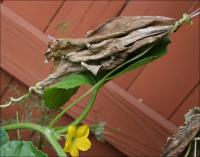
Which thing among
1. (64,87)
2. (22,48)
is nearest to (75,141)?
(64,87)

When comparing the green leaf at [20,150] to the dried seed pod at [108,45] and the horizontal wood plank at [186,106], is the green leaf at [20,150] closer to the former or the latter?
the dried seed pod at [108,45]

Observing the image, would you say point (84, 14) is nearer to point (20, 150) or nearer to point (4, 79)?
point (4, 79)

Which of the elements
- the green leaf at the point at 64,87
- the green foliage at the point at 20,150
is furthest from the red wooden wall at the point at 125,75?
the green foliage at the point at 20,150

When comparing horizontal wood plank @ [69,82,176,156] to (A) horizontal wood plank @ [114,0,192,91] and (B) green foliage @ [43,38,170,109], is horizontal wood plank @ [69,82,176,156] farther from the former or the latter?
(B) green foliage @ [43,38,170,109]

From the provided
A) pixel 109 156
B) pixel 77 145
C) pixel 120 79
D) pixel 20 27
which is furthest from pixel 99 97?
pixel 77 145

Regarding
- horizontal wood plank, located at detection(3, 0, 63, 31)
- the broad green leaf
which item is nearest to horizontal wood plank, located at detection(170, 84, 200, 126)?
horizontal wood plank, located at detection(3, 0, 63, 31)
